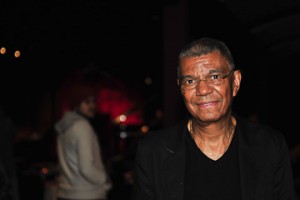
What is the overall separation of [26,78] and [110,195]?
175 inches

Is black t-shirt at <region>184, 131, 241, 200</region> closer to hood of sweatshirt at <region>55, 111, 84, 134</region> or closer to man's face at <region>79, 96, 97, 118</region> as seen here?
hood of sweatshirt at <region>55, 111, 84, 134</region>

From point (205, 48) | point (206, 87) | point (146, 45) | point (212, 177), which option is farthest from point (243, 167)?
point (146, 45)

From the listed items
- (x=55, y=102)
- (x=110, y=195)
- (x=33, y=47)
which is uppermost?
(x=33, y=47)

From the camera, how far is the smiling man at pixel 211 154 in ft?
7.27

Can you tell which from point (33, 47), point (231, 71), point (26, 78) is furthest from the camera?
point (26, 78)

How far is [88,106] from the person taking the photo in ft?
14.0

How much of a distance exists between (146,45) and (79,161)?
5.65 metres

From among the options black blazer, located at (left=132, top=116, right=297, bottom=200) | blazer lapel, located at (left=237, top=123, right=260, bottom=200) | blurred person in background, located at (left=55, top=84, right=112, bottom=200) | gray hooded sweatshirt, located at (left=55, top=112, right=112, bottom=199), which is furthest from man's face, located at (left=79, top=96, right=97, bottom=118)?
blazer lapel, located at (left=237, top=123, right=260, bottom=200)

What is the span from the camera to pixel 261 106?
37.2ft

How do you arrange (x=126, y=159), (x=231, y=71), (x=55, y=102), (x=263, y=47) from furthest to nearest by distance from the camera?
(x=55, y=102)
(x=263, y=47)
(x=126, y=159)
(x=231, y=71)

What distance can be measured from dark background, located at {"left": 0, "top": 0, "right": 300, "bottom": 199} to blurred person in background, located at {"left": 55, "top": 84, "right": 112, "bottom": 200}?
0.63m

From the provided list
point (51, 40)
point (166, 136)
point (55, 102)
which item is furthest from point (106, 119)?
point (166, 136)

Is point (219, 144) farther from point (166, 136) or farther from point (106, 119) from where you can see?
point (106, 119)

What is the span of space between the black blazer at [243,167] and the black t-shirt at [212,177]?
0.05 m
